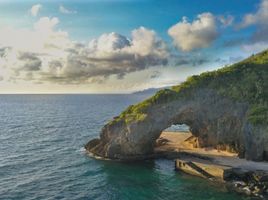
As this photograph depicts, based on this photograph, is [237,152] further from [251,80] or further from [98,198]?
[98,198]

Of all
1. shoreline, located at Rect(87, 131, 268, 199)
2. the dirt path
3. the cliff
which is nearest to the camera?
shoreline, located at Rect(87, 131, 268, 199)

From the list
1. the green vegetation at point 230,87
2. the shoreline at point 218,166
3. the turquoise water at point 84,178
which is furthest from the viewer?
the green vegetation at point 230,87

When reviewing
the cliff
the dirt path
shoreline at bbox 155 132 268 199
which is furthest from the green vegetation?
shoreline at bbox 155 132 268 199

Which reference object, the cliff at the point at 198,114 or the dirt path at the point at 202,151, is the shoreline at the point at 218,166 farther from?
the cliff at the point at 198,114

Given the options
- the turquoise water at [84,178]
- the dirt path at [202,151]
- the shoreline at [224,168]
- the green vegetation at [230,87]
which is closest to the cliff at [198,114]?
the green vegetation at [230,87]

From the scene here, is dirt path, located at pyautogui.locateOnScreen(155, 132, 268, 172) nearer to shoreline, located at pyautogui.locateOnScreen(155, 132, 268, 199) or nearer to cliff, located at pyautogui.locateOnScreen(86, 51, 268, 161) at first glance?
shoreline, located at pyautogui.locateOnScreen(155, 132, 268, 199)

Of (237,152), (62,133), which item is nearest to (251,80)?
(237,152)

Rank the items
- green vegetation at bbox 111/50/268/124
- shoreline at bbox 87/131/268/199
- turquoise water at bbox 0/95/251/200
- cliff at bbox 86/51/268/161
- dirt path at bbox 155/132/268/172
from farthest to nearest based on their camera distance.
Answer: green vegetation at bbox 111/50/268/124
cliff at bbox 86/51/268/161
dirt path at bbox 155/132/268/172
shoreline at bbox 87/131/268/199
turquoise water at bbox 0/95/251/200

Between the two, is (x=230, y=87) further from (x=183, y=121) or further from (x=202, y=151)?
(x=202, y=151)
